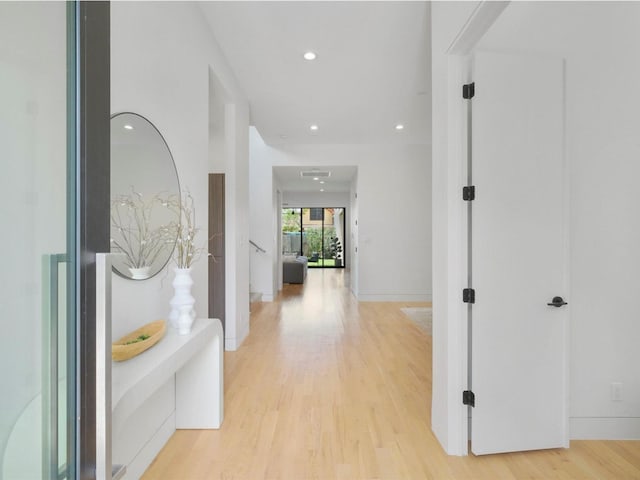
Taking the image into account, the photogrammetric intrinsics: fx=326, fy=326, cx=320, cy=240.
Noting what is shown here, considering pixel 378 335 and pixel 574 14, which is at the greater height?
pixel 574 14

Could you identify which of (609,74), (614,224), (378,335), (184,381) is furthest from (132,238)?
(378,335)

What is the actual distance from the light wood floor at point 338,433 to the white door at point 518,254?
197 mm

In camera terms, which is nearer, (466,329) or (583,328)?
(466,329)

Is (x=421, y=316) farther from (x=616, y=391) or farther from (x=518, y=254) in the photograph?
(x=518, y=254)

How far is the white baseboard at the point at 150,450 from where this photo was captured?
1.64 metres

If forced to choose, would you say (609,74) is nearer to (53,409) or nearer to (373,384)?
(373,384)

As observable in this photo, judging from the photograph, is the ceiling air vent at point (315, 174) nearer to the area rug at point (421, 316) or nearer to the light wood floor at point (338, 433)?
the area rug at point (421, 316)

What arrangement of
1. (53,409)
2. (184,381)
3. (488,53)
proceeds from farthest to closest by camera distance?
(184,381) < (488,53) < (53,409)

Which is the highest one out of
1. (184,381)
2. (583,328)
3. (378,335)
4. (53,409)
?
(53,409)

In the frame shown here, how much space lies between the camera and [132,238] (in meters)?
1.68

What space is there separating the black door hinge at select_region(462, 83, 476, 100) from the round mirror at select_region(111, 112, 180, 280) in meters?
1.80

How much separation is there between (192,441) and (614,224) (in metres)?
2.96

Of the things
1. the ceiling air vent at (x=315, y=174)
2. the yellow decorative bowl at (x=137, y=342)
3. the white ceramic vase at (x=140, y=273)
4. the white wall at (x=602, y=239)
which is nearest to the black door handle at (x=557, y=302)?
the white wall at (x=602, y=239)

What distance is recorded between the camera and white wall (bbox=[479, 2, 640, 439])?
A: 2.02 m
